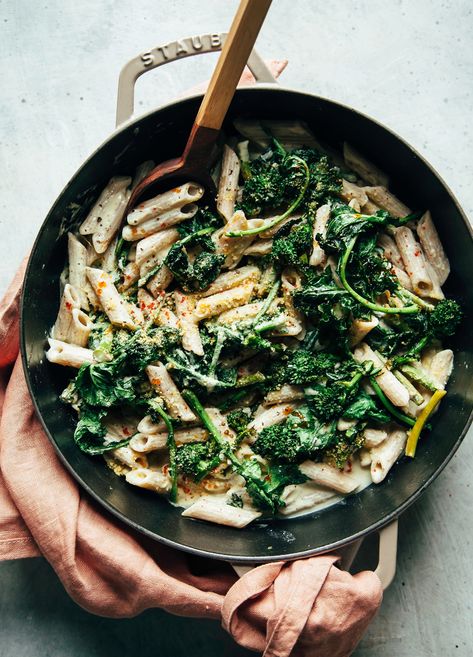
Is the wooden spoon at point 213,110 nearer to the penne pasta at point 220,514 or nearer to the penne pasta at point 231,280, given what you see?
the penne pasta at point 231,280

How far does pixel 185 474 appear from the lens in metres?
2.85

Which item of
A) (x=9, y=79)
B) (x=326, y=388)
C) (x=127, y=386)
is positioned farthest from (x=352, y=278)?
(x=9, y=79)

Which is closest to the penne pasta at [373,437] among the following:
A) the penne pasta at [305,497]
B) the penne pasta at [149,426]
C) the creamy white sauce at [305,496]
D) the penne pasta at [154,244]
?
the creamy white sauce at [305,496]

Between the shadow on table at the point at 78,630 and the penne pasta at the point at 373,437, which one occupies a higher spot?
the penne pasta at the point at 373,437

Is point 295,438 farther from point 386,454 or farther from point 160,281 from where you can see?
point 160,281

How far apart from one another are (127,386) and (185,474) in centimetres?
46

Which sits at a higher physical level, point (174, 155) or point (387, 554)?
point (174, 155)

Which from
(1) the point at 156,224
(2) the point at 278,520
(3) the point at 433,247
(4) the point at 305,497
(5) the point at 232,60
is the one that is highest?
(5) the point at 232,60

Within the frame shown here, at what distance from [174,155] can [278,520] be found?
1.67 metres

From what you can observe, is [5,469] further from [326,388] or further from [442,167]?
[442,167]

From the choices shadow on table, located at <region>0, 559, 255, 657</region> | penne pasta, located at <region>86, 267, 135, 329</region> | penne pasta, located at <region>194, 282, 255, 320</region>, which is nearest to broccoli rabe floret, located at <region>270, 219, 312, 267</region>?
penne pasta, located at <region>194, 282, 255, 320</region>

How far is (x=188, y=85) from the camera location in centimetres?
314

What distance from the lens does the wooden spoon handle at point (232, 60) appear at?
7.17 feet

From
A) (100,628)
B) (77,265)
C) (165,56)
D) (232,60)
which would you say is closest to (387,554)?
(100,628)
